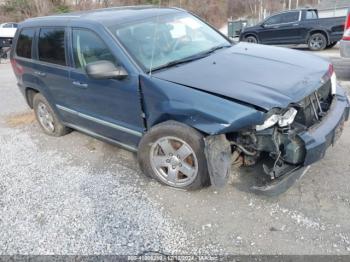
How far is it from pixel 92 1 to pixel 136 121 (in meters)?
26.7

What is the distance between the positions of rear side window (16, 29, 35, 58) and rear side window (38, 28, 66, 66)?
0.99 feet

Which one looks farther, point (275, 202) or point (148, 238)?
point (275, 202)

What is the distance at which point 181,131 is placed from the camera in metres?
3.04

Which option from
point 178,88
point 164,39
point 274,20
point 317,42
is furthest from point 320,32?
point 178,88

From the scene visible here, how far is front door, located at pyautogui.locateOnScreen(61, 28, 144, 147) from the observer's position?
342cm

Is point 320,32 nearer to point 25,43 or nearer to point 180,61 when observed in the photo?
point 180,61

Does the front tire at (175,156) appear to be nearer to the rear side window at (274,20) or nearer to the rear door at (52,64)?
the rear door at (52,64)

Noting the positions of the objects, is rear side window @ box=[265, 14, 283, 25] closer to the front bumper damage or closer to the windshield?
the windshield

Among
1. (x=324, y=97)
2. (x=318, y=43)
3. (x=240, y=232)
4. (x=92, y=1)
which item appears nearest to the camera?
(x=240, y=232)

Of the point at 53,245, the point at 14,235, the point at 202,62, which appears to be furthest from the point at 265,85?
the point at 14,235

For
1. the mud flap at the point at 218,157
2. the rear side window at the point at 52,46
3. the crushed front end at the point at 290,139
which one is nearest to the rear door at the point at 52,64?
the rear side window at the point at 52,46

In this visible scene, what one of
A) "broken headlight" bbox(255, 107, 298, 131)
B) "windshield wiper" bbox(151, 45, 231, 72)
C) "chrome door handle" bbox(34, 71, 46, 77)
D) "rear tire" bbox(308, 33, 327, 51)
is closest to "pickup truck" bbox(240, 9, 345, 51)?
"rear tire" bbox(308, 33, 327, 51)

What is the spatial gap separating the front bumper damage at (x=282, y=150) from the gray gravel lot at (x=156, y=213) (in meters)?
0.29

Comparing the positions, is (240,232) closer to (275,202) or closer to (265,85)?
(275,202)
